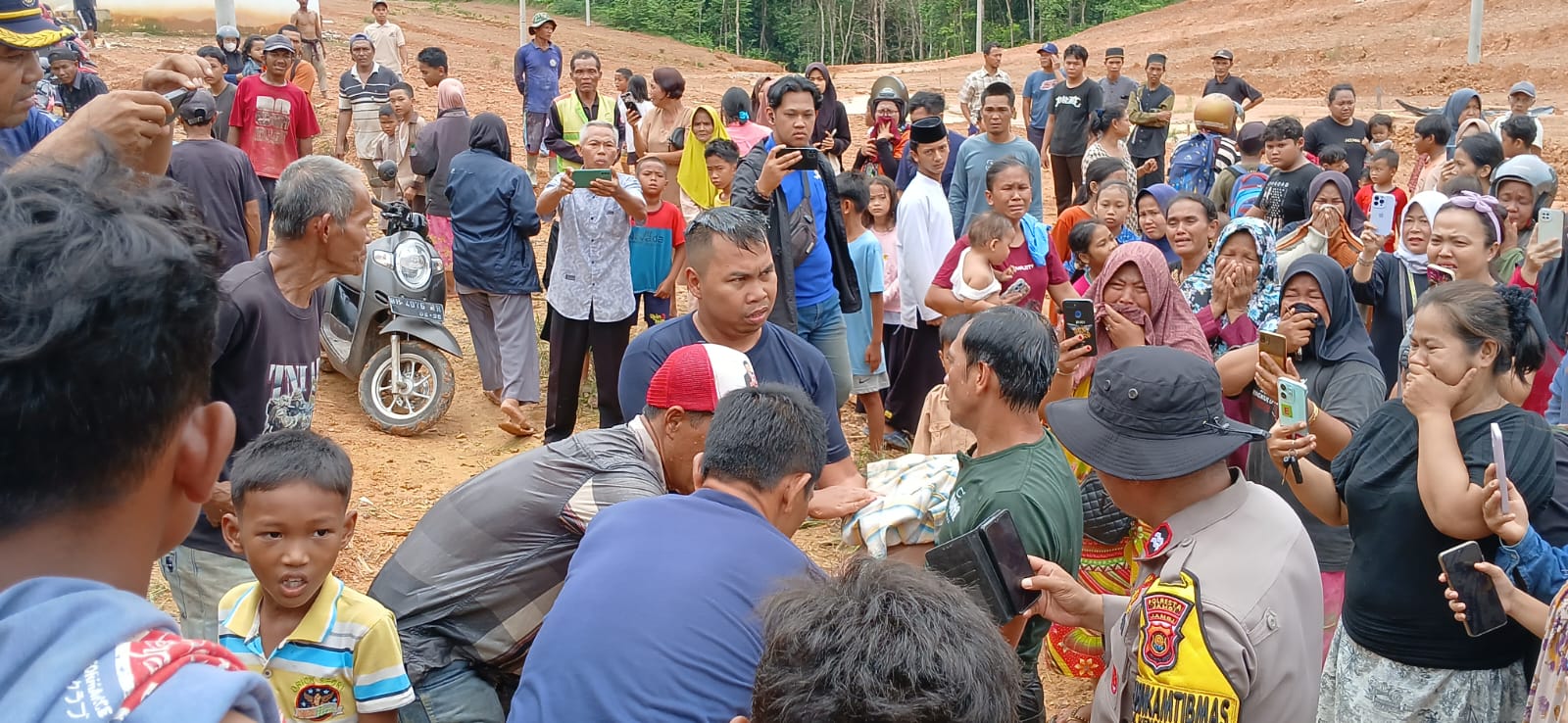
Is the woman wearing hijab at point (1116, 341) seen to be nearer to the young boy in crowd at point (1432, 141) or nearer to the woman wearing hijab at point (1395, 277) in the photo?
the woman wearing hijab at point (1395, 277)

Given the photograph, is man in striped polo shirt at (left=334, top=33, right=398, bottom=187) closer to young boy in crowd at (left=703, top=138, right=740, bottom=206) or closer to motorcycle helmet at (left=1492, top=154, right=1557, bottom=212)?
young boy in crowd at (left=703, top=138, right=740, bottom=206)

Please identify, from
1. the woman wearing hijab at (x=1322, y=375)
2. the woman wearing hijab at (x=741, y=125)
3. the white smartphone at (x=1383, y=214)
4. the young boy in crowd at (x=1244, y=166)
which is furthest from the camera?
the woman wearing hijab at (x=741, y=125)

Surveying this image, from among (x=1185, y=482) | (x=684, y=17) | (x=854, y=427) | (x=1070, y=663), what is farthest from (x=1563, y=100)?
(x=684, y=17)

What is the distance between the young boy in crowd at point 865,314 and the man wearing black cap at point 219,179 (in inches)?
133

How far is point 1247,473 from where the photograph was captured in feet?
15.1

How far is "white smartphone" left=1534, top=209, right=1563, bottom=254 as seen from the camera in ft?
19.0

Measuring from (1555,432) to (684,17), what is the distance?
137 ft

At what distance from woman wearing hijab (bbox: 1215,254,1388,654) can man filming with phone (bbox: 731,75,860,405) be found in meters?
2.26

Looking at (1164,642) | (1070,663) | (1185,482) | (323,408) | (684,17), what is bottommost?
(1070,663)

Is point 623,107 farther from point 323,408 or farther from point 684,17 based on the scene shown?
point 684,17

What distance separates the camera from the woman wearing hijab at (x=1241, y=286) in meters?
5.32

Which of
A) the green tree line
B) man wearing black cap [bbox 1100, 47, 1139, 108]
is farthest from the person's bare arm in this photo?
the green tree line

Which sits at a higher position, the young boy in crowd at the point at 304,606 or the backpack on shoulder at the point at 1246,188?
the backpack on shoulder at the point at 1246,188

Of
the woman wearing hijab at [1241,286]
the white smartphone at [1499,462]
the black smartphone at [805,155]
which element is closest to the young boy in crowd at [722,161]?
the black smartphone at [805,155]
